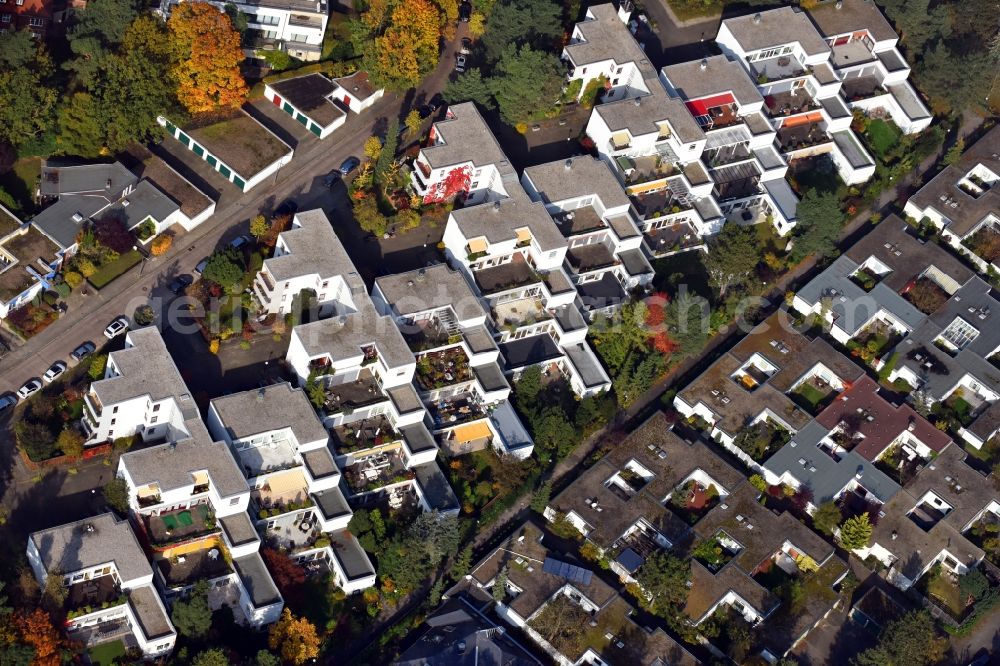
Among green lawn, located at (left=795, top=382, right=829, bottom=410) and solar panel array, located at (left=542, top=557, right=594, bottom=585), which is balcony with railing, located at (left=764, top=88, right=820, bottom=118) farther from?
solar panel array, located at (left=542, top=557, right=594, bottom=585)

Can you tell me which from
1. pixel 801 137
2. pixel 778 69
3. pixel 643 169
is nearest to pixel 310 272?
pixel 643 169

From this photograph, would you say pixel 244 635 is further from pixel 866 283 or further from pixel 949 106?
pixel 949 106

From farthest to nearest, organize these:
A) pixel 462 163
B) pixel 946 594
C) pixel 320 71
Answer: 1. pixel 320 71
2. pixel 462 163
3. pixel 946 594

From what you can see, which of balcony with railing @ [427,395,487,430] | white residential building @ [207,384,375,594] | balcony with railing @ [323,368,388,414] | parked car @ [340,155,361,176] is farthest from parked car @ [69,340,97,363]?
parked car @ [340,155,361,176]

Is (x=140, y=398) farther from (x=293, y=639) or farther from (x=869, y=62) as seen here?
(x=869, y=62)

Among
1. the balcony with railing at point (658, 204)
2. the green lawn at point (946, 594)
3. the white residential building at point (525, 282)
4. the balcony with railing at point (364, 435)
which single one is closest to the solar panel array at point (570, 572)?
the white residential building at point (525, 282)

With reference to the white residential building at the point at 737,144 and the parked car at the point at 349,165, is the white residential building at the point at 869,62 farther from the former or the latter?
the parked car at the point at 349,165
